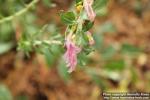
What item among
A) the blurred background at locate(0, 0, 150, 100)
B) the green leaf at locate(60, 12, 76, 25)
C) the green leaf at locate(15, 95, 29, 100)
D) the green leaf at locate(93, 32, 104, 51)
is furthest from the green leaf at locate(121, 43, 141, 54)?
the green leaf at locate(60, 12, 76, 25)

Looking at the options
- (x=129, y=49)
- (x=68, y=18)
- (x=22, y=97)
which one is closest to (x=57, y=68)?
(x=22, y=97)

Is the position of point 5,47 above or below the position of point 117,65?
above

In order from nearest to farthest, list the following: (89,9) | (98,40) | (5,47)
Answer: (89,9)
(98,40)
(5,47)

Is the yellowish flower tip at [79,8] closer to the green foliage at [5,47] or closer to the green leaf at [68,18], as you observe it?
the green leaf at [68,18]

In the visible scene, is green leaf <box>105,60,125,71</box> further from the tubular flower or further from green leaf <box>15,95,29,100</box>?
the tubular flower

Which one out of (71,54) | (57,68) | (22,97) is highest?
(71,54)

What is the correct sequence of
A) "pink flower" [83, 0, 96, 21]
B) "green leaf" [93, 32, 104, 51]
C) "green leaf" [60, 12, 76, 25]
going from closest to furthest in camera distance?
"pink flower" [83, 0, 96, 21] < "green leaf" [60, 12, 76, 25] < "green leaf" [93, 32, 104, 51]

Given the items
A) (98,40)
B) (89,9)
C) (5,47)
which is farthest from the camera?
(5,47)

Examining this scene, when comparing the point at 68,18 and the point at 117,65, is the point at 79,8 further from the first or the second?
the point at 117,65

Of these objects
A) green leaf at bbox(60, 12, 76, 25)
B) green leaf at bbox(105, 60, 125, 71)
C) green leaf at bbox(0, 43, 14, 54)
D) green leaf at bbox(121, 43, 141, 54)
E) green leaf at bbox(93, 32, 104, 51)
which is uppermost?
green leaf at bbox(60, 12, 76, 25)

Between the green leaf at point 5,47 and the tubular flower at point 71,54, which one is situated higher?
the green leaf at point 5,47

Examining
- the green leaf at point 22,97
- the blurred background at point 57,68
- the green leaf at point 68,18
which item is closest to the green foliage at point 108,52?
the blurred background at point 57,68

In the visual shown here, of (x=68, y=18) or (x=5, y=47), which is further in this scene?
(x=5, y=47)
